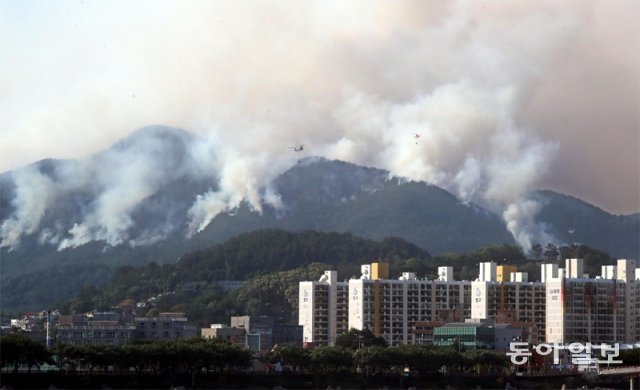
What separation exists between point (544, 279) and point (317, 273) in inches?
1356

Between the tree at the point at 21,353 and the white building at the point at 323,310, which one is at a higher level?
the white building at the point at 323,310

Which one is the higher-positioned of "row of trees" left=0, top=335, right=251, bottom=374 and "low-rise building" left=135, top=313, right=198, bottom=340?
"low-rise building" left=135, top=313, right=198, bottom=340

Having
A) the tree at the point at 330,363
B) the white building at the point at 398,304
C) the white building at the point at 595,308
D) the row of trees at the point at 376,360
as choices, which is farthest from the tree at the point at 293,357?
the white building at the point at 595,308

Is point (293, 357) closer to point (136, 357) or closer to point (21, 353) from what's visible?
point (136, 357)

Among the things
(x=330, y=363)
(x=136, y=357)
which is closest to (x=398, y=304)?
(x=330, y=363)

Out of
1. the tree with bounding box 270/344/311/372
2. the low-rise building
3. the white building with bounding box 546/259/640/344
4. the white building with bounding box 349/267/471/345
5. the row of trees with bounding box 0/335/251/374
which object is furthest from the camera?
the white building with bounding box 349/267/471/345

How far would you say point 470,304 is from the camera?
543 ft

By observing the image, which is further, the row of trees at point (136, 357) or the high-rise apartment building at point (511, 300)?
the high-rise apartment building at point (511, 300)

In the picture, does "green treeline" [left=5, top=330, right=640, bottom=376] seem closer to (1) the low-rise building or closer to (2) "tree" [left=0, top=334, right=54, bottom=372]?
(2) "tree" [left=0, top=334, right=54, bottom=372]

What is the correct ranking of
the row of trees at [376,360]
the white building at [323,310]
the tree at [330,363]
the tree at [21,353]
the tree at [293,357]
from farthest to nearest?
the white building at [323,310], the tree at [293,357], the row of trees at [376,360], the tree at [330,363], the tree at [21,353]

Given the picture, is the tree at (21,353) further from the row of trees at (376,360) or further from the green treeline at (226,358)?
the row of trees at (376,360)

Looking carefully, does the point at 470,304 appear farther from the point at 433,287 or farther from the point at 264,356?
the point at 264,356

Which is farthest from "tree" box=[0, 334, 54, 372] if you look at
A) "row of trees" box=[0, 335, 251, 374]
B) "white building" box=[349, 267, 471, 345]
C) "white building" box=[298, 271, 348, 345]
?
"white building" box=[298, 271, 348, 345]

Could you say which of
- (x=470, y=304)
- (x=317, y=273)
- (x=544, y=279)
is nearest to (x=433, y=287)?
(x=470, y=304)
